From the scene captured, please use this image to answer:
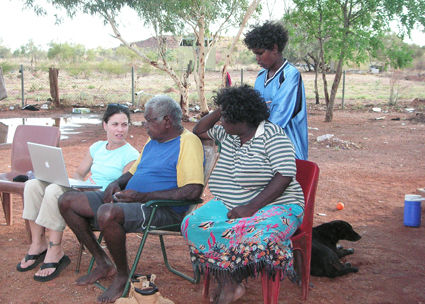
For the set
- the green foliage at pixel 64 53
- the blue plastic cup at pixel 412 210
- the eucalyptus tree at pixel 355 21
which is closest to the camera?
the blue plastic cup at pixel 412 210

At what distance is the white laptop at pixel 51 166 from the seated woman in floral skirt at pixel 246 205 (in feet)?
3.34

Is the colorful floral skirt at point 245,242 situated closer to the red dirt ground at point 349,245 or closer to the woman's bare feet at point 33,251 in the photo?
the red dirt ground at point 349,245

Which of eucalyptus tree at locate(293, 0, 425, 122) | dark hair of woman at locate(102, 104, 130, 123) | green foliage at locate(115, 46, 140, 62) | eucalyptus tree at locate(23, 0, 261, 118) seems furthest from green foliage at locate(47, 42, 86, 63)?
dark hair of woman at locate(102, 104, 130, 123)

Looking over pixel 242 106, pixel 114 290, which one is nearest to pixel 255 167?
pixel 242 106

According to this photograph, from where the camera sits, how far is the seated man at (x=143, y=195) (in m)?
3.04

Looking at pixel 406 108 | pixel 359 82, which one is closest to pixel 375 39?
pixel 406 108

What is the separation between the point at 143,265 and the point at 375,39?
11.0 metres

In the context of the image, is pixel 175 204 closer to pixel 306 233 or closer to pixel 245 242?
pixel 245 242

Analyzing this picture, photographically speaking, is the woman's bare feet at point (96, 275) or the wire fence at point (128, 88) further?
the wire fence at point (128, 88)

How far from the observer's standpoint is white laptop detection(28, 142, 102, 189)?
323 cm

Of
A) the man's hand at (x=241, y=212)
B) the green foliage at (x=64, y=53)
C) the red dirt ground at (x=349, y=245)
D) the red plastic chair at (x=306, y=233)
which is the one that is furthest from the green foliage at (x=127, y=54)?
the man's hand at (x=241, y=212)

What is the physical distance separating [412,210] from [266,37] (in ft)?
8.60

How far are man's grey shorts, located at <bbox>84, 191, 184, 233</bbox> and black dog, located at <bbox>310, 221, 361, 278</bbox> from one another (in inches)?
45.4

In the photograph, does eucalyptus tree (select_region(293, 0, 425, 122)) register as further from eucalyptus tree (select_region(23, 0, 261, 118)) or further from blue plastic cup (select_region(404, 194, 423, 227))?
blue plastic cup (select_region(404, 194, 423, 227))
